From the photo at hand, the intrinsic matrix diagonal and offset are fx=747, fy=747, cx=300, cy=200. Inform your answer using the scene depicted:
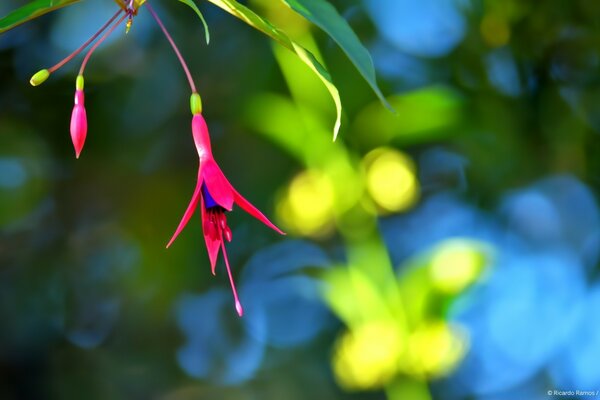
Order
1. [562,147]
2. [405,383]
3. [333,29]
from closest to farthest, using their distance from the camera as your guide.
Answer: [333,29] → [405,383] → [562,147]

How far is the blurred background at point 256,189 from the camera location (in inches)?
31.5

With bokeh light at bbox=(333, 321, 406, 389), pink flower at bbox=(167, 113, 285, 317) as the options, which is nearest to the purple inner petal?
pink flower at bbox=(167, 113, 285, 317)

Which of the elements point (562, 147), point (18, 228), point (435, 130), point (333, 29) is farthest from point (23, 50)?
point (333, 29)

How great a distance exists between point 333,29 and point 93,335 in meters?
0.73

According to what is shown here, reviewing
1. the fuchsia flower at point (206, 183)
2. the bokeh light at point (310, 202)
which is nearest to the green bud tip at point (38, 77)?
the fuchsia flower at point (206, 183)

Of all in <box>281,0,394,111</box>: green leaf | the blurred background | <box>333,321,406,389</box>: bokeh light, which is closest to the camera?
<box>281,0,394,111</box>: green leaf

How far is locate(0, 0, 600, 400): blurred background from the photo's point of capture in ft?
2.62

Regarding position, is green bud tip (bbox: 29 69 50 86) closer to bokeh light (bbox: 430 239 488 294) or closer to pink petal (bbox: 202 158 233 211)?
pink petal (bbox: 202 158 233 211)

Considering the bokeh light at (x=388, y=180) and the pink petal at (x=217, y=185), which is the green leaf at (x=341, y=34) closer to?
the pink petal at (x=217, y=185)

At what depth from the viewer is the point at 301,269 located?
83 cm

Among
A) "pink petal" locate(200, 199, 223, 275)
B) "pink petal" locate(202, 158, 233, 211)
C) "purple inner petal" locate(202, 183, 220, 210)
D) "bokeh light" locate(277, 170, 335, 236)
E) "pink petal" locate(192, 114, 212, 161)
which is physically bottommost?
"bokeh light" locate(277, 170, 335, 236)

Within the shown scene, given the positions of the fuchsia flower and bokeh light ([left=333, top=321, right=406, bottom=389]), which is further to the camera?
bokeh light ([left=333, top=321, right=406, bottom=389])

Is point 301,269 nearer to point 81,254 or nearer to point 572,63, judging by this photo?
point 81,254

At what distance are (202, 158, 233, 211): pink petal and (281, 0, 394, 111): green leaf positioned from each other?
0.06 metres
